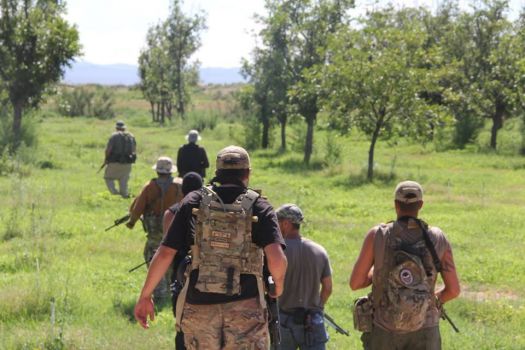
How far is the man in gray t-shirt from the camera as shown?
16.1ft

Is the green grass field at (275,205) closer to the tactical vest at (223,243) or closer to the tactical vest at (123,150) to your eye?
the tactical vest at (123,150)

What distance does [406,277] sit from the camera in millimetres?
4152

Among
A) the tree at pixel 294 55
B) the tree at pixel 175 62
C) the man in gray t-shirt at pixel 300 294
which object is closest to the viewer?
the man in gray t-shirt at pixel 300 294

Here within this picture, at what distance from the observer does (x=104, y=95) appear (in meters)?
51.7

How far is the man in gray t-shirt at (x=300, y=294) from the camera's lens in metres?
4.92

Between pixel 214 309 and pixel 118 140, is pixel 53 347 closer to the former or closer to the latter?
pixel 214 309

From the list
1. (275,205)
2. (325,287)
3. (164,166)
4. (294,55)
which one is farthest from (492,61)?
(325,287)

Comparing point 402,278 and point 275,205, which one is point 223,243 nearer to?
point 402,278

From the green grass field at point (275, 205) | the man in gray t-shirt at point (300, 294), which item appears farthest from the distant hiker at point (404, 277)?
the green grass field at point (275, 205)

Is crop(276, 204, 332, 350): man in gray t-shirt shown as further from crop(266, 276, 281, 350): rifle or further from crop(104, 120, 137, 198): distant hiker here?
crop(104, 120, 137, 198): distant hiker

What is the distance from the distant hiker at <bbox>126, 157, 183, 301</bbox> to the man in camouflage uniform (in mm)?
3486

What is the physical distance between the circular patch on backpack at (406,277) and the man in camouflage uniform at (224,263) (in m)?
0.70

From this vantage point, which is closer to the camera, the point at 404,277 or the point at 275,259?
the point at 275,259

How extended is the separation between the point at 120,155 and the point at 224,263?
1143cm
